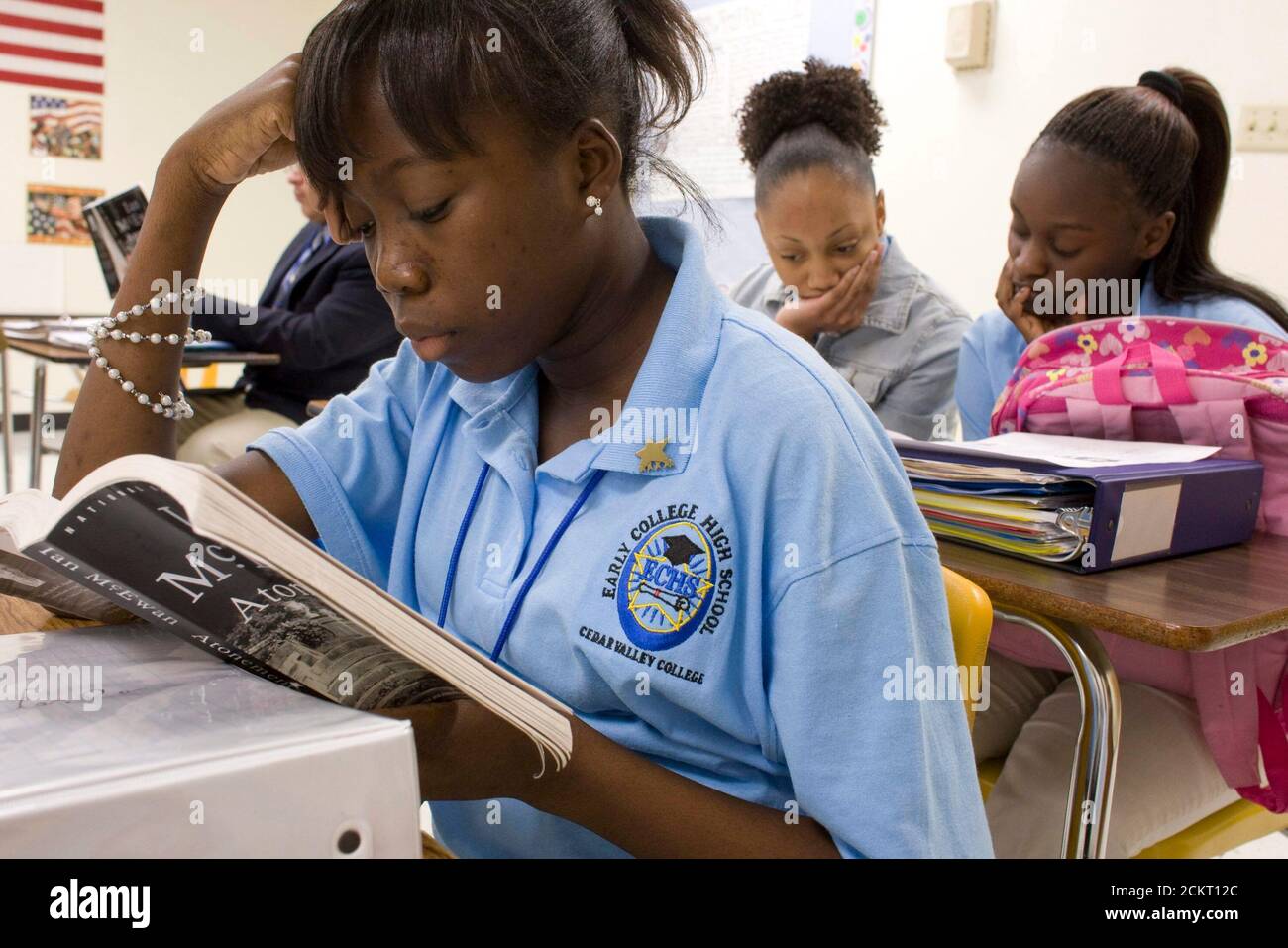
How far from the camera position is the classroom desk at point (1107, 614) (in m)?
0.99

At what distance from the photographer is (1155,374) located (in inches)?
54.4

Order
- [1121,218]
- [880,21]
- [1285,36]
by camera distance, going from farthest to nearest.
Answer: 1. [880,21]
2. [1285,36]
3. [1121,218]

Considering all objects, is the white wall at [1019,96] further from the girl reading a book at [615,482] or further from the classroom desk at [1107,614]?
the girl reading a book at [615,482]

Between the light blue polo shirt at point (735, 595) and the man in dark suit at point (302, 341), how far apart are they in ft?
7.47

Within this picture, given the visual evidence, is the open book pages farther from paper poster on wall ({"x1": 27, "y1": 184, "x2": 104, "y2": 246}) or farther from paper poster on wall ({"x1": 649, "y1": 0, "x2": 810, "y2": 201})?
paper poster on wall ({"x1": 27, "y1": 184, "x2": 104, "y2": 246})

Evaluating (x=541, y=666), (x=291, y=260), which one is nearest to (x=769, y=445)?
(x=541, y=666)

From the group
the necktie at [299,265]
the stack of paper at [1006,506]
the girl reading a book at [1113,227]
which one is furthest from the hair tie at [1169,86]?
the necktie at [299,265]

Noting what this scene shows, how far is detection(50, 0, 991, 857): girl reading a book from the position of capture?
0.65 metres

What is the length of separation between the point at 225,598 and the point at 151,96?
Answer: 6392 millimetres

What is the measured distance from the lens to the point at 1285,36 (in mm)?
2412

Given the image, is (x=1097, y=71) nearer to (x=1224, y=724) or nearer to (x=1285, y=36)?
(x=1285, y=36)

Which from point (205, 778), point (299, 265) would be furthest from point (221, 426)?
point (205, 778)
